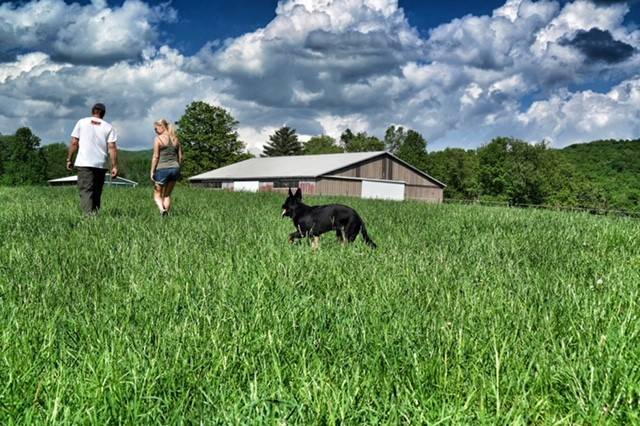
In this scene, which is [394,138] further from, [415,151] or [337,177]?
[337,177]

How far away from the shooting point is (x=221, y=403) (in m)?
2.12

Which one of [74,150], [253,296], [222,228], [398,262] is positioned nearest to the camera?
[253,296]

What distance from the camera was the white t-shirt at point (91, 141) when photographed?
10609mm

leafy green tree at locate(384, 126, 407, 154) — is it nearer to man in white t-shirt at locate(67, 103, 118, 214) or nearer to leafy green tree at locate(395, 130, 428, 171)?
leafy green tree at locate(395, 130, 428, 171)

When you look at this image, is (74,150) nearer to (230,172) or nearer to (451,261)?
(451,261)

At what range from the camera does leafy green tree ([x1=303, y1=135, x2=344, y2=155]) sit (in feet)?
411

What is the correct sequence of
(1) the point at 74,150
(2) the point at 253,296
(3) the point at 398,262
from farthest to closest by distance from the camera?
(1) the point at 74,150, (3) the point at 398,262, (2) the point at 253,296

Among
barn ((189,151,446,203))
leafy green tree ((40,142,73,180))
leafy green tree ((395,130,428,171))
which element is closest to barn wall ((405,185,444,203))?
barn ((189,151,446,203))

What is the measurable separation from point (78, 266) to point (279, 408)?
3843 mm

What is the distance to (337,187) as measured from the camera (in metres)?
61.6

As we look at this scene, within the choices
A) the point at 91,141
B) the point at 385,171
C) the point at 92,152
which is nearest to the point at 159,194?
the point at 92,152

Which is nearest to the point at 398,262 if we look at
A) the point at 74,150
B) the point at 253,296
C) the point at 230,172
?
the point at 253,296

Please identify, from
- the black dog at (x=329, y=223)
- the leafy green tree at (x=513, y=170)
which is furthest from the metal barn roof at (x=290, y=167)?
the black dog at (x=329, y=223)

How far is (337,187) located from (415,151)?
53.3 m
